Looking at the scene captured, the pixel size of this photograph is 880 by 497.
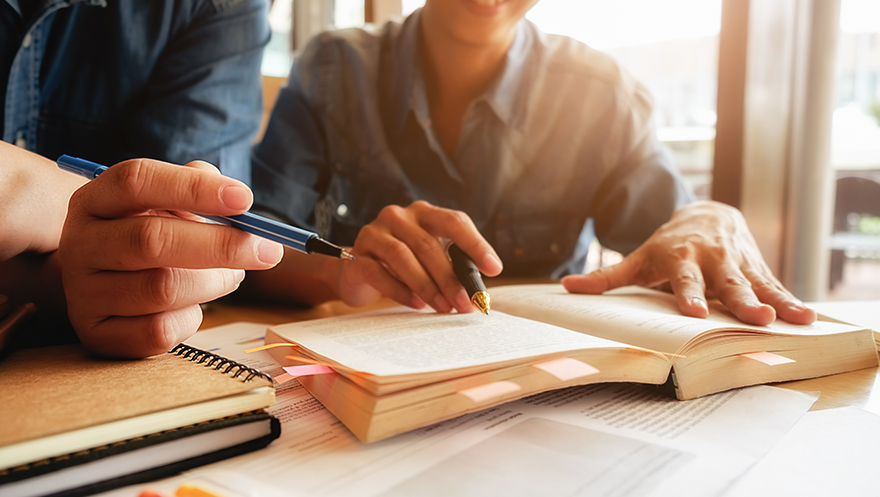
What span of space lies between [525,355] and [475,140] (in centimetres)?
78

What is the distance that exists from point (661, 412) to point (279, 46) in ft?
7.52

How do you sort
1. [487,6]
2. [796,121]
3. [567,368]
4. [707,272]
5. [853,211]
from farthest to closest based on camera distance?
[853,211] < [796,121] < [487,6] < [707,272] < [567,368]

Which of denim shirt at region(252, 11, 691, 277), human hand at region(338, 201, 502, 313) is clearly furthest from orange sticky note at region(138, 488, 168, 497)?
denim shirt at region(252, 11, 691, 277)

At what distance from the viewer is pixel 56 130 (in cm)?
77

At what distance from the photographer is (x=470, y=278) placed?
0.52m

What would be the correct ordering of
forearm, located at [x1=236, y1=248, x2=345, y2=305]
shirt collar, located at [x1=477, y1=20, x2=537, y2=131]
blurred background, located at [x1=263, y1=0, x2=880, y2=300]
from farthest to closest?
1. blurred background, located at [x1=263, y1=0, x2=880, y2=300]
2. shirt collar, located at [x1=477, y1=20, x2=537, y2=131]
3. forearm, located at [x1=236, y1=248, x2=345, y2=305]

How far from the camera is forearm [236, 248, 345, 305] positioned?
696mm

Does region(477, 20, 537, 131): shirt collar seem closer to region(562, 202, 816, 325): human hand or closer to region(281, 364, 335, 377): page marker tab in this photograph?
region(562, 202, 816, 325): human hand

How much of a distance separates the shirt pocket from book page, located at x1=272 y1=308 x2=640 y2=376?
55 cm

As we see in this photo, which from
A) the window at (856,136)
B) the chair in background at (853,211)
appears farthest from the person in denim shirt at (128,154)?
the chair in background at (853,211)

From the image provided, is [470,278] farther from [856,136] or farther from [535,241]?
[856,136]

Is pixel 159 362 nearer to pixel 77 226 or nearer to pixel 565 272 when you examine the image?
pixel 77 226

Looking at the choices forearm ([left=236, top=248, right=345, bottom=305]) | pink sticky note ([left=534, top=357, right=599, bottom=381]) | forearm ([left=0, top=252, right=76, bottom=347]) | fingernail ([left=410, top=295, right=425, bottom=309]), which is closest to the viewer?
pink sticky note ([left=534, top=357, right=599, bottom=381])

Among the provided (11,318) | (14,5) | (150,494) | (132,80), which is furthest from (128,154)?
(150,494)
